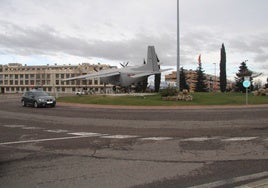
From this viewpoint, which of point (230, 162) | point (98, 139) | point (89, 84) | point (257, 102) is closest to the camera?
point (230, 162)

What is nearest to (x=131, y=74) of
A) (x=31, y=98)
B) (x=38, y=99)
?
(x=31, y=98)

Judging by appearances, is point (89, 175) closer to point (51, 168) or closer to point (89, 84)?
point (51, 168)

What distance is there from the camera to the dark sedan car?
33.2m

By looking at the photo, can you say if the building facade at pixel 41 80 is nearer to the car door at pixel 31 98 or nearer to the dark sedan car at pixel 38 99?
the dark sedan car at pixel 38 99

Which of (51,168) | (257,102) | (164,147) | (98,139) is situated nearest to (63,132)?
(98,139)

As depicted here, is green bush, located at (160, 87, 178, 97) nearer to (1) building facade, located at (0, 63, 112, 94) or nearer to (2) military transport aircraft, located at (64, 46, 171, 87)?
(2) military transport aircraft, located at (64, 46, 171, 87)

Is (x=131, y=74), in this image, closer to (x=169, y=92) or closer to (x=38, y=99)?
(x=169, y=92)

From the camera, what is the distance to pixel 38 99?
33.3 meters

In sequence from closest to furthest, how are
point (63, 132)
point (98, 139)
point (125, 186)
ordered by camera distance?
point (125, 186), point (98, 139), point (63, 132)

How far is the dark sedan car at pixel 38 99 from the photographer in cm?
3316

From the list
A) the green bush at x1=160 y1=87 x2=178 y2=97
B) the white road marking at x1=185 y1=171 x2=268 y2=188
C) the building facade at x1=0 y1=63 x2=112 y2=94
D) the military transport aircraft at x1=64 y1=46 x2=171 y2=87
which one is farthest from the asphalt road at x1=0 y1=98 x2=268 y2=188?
the building facade at x1=0 y1=63 x2=112 y2=94

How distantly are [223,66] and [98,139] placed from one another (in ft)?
188

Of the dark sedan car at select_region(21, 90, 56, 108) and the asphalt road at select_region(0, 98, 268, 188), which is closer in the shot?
the asphalt road at select_region(0, 98, 268, 188)

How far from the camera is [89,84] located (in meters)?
146
